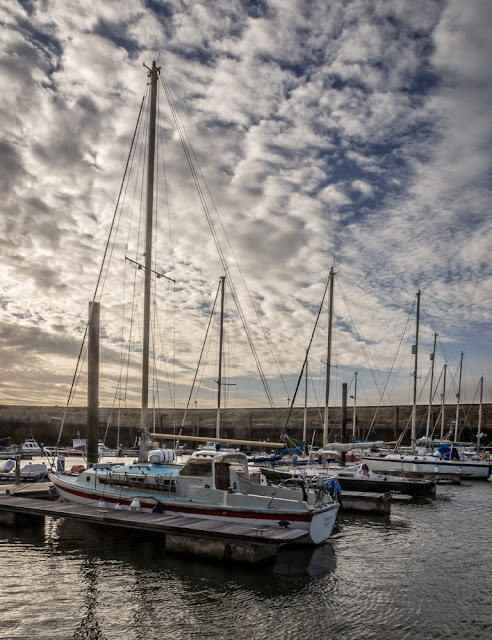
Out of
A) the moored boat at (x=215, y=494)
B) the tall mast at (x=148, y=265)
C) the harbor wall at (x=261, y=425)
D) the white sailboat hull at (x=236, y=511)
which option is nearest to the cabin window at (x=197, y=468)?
the moored boat at (x=215, y=494)

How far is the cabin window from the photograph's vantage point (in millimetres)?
17727

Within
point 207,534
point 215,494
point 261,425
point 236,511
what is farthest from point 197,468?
point 261,425

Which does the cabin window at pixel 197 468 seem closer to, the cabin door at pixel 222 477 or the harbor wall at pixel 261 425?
the cabin door at pixel 222 477

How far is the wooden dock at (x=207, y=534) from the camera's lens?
1458 cm

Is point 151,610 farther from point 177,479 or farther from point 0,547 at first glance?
point 0,547

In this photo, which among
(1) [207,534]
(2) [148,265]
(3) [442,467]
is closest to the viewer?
(1) [207,534]

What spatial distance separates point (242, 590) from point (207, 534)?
2.58 metres

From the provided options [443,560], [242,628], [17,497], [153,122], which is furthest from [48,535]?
[153,122]

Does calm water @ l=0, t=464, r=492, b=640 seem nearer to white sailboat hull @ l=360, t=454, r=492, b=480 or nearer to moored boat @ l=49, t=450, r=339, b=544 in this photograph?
moored boat @ l=49, t=450, r=339, b=544

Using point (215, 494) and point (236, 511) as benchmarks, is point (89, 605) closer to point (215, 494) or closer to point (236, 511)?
point (236, 511)

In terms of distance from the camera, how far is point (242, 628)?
10.7 metres

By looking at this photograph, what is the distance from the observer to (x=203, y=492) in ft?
57.8

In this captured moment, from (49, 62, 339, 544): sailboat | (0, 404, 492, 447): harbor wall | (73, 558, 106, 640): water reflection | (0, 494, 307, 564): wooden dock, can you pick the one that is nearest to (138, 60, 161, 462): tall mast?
(49, 62, 339, 544): sailboat

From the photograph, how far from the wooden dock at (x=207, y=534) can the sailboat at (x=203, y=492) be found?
496mm
